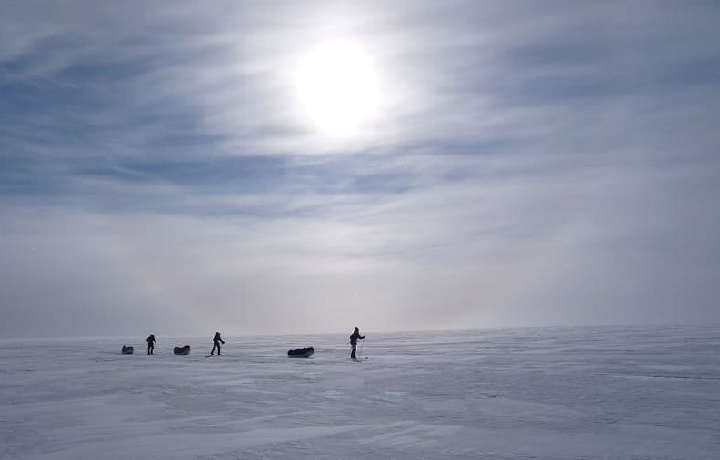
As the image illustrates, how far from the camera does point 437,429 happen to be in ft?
38.4

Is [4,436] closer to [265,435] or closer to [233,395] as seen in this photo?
[265,435]

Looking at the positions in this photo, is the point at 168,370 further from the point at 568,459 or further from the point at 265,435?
the point at 568,459

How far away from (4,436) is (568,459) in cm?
1040

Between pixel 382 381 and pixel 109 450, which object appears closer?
pixel 109 450

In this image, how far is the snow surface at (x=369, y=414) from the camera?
10062 mm

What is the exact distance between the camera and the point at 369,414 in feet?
44.3

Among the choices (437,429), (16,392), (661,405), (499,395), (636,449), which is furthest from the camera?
(16,392)

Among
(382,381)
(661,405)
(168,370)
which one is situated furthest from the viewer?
(168,370)

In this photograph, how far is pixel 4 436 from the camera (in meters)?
11.2

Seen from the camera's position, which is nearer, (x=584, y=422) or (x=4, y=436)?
(x=4, y=436)

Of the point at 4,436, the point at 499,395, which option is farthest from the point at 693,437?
the point at 4,436

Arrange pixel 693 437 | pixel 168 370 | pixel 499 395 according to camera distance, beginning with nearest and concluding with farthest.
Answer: pixel 693 437 → pixel 499 395 → pixel 168 370

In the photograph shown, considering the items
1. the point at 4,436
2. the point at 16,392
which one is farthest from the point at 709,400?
the point at 16,392

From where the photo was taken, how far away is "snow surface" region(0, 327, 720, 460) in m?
10.1
